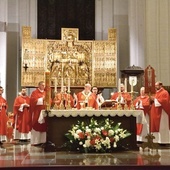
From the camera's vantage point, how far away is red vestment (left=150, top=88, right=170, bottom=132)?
38.3 ft

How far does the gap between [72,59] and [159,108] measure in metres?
7.06

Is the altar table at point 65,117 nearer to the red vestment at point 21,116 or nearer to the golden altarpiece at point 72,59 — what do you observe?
the red vestment at point 21,116

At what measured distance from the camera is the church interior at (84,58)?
32.7 feet

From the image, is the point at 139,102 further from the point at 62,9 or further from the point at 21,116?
the point at 62,9

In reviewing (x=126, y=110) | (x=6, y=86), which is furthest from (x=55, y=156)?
(x=6, y=86)

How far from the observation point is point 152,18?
15.5m

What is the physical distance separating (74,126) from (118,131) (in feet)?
3.40

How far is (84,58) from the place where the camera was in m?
A: 18.2

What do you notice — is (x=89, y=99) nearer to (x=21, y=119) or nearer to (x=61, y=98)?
(x=61, y=98)

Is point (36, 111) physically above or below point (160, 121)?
above

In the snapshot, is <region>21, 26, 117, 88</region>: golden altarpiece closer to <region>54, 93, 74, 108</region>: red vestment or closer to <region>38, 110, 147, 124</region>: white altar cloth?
<region>54, 93, 74, 108</region>: red vestment

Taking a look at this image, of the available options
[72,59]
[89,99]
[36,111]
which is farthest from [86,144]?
[72,59]

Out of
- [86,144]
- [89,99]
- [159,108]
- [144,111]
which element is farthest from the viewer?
[144,111]

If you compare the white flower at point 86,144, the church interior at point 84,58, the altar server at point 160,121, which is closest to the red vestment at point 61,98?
the church interior at point 84,58
